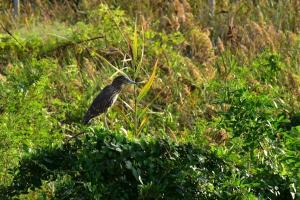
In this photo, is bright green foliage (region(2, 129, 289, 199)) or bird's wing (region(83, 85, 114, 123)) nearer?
bright green foliage (region(2, 129, 289, 199))

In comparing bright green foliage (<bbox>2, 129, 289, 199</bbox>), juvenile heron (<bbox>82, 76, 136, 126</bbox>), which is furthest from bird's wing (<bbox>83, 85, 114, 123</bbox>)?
bright green foliage (<bbox>2, 129, 289, 199</bbox>)

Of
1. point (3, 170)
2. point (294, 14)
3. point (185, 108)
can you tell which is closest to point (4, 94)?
point (3, 170)

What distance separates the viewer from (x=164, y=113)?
8.61 m

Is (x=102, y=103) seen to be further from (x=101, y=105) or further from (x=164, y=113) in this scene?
(x=164, y=113)

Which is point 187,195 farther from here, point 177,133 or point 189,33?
point 189,33

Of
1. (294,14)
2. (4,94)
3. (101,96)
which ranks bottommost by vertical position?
(294,14)

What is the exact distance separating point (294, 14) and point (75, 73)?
12.5 feet

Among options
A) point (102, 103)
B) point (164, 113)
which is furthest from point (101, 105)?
point (164, 113)

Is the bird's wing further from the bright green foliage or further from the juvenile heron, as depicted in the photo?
the bright green foliage

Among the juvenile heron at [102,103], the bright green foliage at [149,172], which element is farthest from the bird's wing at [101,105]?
the bright green foliage at [149,172]

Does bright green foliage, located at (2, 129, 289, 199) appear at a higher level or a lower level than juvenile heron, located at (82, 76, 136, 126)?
higher

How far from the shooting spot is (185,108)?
873 cm

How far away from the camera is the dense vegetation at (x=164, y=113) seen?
15.9 feet

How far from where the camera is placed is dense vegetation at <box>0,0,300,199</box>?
4.85m
